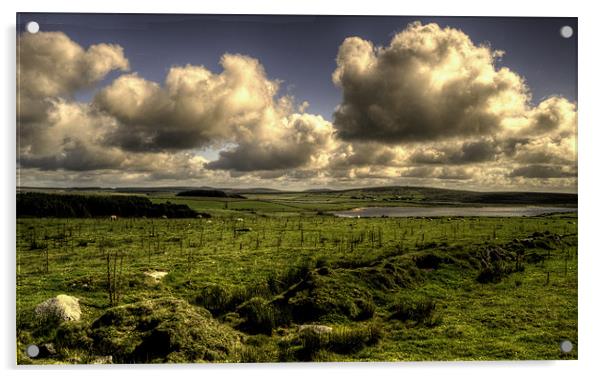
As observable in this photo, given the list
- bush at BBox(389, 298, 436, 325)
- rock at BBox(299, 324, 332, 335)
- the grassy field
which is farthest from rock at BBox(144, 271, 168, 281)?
bush at BBox(389, 298, 436, 325)

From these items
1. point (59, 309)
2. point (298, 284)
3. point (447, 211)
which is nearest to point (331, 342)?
point (298, 284)

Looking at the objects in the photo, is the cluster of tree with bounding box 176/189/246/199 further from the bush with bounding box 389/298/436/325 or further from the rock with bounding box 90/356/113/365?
the bush with bounding box 389/298/436/325

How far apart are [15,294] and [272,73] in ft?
16.0

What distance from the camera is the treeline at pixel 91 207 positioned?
19.4 ft

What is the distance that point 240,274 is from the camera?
20.6ft

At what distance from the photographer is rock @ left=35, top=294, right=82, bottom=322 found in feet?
17.5

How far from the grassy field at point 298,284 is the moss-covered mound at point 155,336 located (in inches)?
0.6

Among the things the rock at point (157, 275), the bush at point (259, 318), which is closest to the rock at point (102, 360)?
the rock at point (157, 275)

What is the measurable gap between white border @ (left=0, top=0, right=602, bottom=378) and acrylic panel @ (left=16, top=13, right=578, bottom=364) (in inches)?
6.0

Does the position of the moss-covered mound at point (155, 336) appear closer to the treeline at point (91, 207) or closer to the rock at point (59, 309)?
the rock at point (59, 309)

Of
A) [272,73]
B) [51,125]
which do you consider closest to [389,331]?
[272,73]

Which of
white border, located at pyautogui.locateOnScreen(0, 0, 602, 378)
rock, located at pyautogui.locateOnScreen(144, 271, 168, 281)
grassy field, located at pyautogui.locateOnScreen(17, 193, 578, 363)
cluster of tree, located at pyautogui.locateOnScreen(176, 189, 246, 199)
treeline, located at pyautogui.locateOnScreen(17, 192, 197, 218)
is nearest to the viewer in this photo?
grassy field, located at pyautogui.locateOnScreen(17, 193, 578, 363)

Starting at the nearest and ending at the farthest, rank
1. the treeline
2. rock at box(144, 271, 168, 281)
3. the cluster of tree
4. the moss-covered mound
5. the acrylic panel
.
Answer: the moss-covered mound
the acrylic panel
the treeline
rock at box(144, 271, 168, 281)
the cluster of tree

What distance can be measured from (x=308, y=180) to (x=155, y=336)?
3.13 metres
